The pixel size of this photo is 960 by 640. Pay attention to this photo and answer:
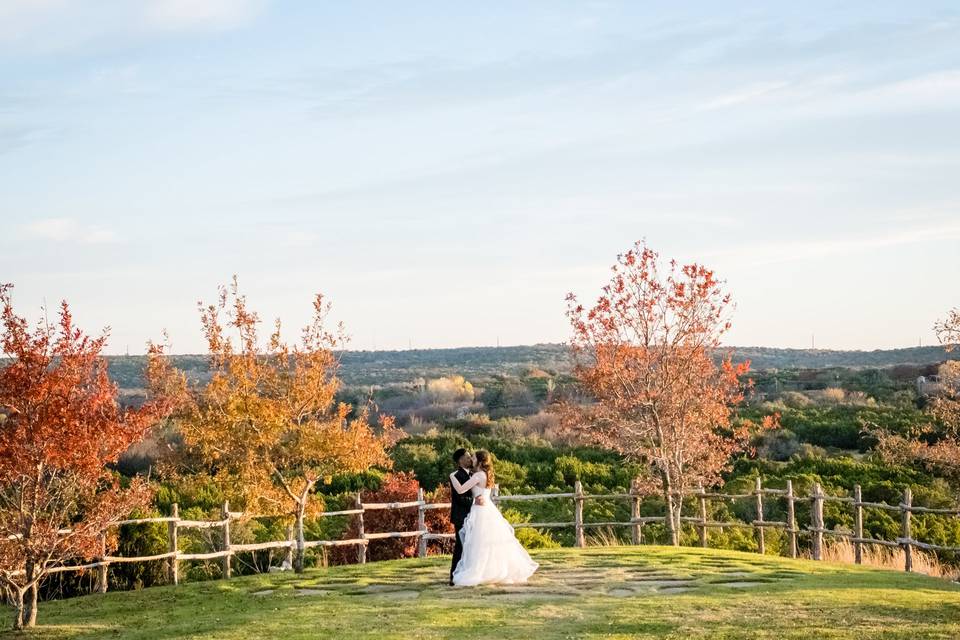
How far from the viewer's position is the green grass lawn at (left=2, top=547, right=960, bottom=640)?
13.0 meters

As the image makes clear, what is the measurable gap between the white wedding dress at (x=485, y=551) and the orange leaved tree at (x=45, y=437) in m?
4.69

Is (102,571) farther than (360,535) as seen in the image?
No

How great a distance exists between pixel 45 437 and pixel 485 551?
6036mm

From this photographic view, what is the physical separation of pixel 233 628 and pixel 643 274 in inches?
473

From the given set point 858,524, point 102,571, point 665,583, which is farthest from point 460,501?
point 858,524

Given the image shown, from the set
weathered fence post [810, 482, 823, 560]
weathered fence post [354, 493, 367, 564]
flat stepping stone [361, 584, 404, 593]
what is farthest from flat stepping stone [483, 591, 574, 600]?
weathered fence post [810, 482, 823, 560]

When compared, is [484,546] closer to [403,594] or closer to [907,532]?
[403,594]

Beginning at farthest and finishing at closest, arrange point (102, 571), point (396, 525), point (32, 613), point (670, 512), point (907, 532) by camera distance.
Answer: point (396, 525), point (670, 512), point (907, 532), point (102, 571), point (32, 613)

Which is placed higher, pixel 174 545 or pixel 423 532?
pixel 174 545

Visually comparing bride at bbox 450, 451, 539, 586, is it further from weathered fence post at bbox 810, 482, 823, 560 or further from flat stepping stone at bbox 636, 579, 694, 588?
Result: weathered fence post at bbox 810, 482, 823, 560

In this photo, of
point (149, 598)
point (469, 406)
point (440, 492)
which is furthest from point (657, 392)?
point (469, 406)

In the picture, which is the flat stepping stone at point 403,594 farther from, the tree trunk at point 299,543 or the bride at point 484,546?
the tree trunk at point 299,543

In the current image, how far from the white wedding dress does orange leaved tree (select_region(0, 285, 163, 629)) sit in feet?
15.4

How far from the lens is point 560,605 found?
1438 cm
